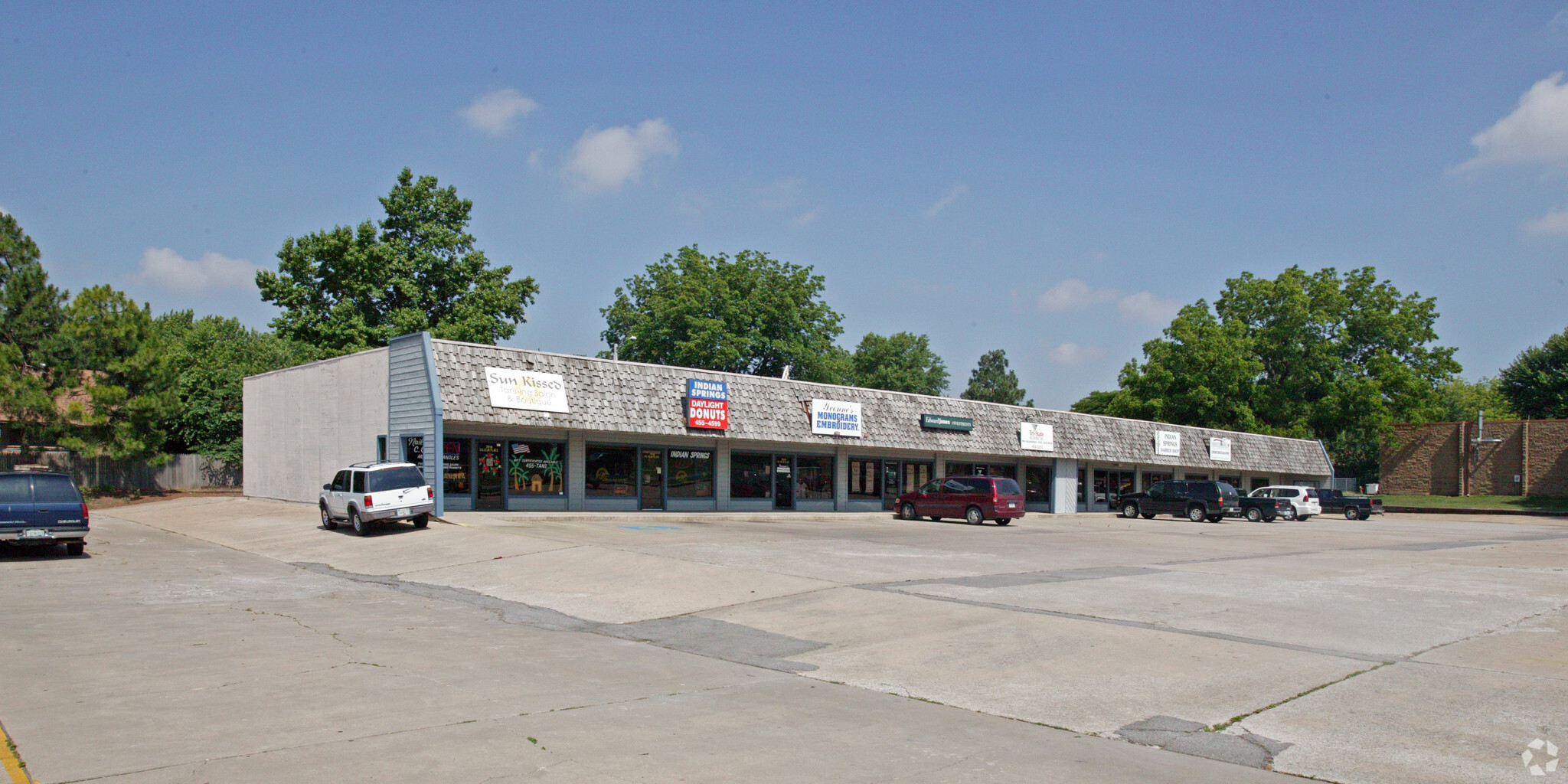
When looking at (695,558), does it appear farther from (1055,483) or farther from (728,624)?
(1055,483)

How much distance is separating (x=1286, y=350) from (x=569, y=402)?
6046 cm

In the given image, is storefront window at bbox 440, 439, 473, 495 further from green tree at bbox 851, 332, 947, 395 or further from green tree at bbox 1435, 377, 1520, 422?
green tree at bbox 1435, 377, 1520, 422

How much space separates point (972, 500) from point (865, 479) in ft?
23.9

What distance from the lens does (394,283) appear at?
47500mm

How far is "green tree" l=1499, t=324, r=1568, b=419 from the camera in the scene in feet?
231

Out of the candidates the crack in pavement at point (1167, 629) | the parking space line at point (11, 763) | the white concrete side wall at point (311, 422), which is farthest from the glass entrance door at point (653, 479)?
the parking space line at point (11, 763)

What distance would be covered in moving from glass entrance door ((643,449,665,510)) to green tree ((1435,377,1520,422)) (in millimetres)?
81413

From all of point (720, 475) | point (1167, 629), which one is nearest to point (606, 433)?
point (720, 475)

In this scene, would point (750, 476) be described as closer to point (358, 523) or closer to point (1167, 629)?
point (358, 523)

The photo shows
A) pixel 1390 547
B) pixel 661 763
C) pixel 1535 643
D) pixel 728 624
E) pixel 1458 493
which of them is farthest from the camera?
pixel 1458 493

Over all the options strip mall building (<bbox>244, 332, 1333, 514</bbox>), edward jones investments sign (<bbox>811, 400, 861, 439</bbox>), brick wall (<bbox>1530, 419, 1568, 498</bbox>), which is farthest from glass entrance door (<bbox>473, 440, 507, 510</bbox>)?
brick wall (<bbox>1530, 419, 1568, 498</bbox>)

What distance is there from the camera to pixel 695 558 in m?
18.9

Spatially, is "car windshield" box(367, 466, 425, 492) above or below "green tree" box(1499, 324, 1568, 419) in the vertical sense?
below

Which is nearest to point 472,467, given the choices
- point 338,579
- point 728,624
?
point 338,579
